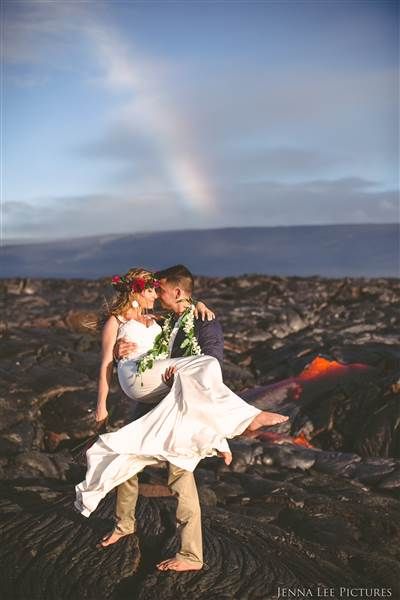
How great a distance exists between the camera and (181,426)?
21.4 ft

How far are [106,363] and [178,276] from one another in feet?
3.24

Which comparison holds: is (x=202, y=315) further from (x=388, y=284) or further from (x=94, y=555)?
(x=388, y=284)

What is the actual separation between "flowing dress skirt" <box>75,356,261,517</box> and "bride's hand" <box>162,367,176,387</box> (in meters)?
0.04

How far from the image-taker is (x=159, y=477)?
1023 cm

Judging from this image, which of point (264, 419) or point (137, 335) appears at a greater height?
point (137, 335)

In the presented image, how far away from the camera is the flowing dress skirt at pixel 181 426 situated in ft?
21.3

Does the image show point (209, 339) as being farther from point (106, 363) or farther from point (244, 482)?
point (244, 482)

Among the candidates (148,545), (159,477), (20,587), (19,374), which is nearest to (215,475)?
(159,477)

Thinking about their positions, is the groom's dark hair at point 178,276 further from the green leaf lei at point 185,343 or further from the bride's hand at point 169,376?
the bride's hand at point 169,376

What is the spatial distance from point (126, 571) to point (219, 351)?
2007 millimetres

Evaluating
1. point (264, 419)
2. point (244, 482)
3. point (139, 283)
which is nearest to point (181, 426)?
point (264, 419)

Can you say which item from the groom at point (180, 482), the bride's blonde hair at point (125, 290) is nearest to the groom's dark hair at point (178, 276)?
the groom at point (180, 482)

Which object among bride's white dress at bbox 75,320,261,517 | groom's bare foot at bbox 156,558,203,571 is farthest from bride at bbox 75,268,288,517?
groom's bare foot at bbox 156,558,203,571

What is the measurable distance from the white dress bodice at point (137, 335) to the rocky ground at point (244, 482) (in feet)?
1.35
